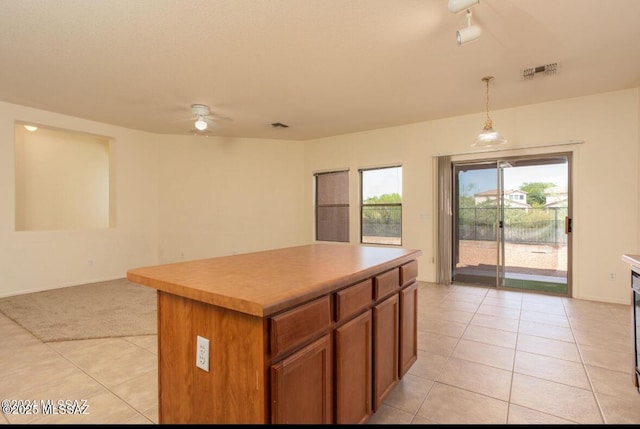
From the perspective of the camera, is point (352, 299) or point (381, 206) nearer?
point (352, 299)

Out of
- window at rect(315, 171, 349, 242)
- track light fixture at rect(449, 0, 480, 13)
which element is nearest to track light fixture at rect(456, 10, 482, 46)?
track light fixture at rect(449, 0, 480, 13)

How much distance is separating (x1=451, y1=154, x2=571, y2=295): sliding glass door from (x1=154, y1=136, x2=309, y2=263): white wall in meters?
3.30

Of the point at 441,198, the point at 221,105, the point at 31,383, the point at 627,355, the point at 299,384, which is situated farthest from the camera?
the point at 441,198

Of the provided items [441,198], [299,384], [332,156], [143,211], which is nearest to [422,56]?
[441,198]

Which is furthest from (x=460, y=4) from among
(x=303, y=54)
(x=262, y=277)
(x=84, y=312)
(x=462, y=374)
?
(x=84, y=312)

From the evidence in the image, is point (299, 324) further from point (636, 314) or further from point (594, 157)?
point (594, 157)

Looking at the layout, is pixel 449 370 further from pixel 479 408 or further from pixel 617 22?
pixel 617 22

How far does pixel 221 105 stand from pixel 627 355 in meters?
5.12

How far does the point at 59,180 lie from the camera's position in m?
6.06

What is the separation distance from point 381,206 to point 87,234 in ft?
16.8

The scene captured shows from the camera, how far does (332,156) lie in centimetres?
643

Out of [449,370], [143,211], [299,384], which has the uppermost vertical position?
[143,211]

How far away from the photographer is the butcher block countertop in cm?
108

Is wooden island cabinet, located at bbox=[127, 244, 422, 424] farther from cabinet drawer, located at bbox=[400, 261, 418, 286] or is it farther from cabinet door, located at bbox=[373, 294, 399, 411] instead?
cabinet drawer, located at bbox=[400, 261, 418, 286]
